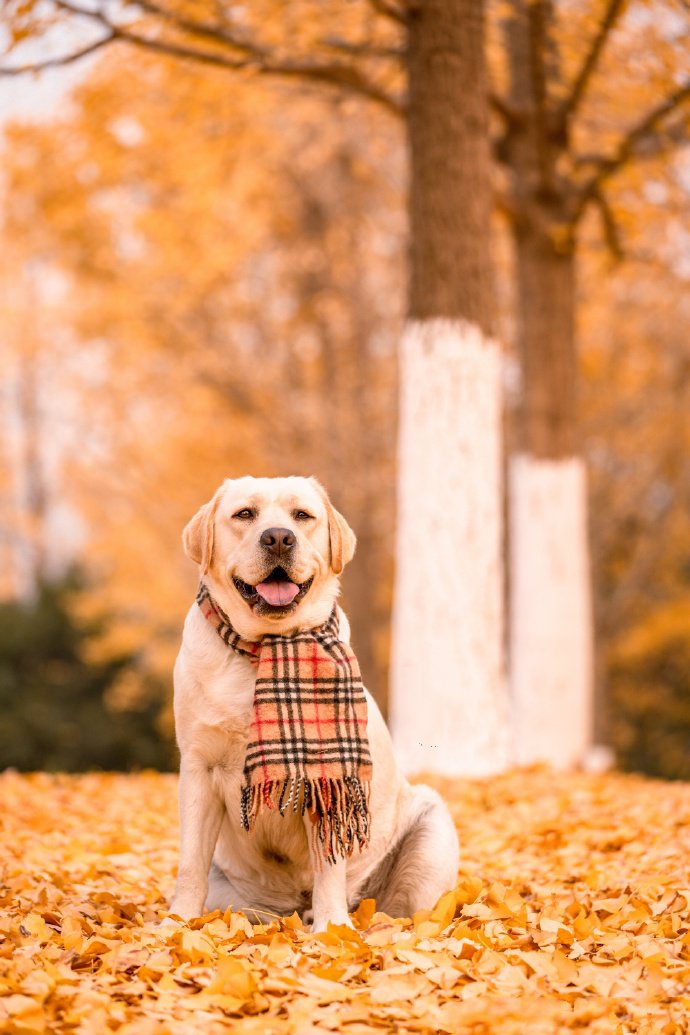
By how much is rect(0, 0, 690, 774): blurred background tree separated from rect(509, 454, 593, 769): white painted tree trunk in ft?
0.16

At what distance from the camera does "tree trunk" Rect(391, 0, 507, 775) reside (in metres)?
7.37

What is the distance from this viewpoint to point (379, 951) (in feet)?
11.3

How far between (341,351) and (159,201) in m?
3.25

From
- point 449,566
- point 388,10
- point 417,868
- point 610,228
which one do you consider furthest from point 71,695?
point 417,868

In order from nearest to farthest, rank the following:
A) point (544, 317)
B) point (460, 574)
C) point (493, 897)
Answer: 1. point (493, 897)
2. point (460, 574)
3. point (544, 317)

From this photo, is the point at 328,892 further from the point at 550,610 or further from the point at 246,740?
the point at 550,610

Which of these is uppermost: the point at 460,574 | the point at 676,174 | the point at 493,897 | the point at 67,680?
the point at 676,174

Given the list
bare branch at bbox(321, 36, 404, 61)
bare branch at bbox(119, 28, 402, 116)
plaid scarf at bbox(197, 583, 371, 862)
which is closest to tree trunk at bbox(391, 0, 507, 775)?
bare branch at bbox(321, 36, 404, 61)

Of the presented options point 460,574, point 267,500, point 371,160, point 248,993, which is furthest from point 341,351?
point 248,993

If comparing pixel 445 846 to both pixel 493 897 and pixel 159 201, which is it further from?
pixel 159 201

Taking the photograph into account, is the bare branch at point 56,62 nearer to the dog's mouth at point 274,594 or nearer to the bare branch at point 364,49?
the bare branch at point 364,49

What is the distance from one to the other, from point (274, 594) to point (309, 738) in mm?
506

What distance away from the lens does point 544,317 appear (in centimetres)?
984

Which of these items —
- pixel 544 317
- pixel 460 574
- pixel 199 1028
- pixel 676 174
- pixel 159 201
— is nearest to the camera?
pixel 199 1028
